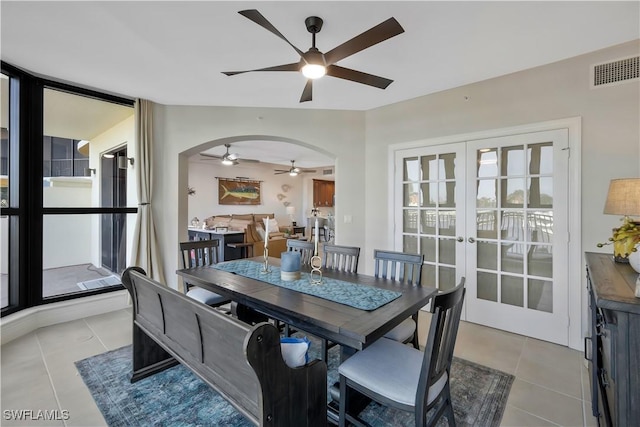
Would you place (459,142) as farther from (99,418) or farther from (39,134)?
(39,134)

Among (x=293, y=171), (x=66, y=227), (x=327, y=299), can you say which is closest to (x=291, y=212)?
(x=293, y=171)

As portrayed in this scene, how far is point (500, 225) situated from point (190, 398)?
333cm

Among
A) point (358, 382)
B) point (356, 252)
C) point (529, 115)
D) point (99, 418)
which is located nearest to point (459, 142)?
point (529, 115)

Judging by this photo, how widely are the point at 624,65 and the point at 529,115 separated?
2.38 ft

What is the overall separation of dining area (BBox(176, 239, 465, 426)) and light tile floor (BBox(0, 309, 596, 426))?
2.51 ft

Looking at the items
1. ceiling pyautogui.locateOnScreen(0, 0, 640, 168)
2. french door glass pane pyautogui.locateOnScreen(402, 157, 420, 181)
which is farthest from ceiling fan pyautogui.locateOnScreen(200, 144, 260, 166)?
french door glass pane pyautogui.locateOnScreen(402, 157, 420, 181)

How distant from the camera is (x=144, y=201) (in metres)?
3.81

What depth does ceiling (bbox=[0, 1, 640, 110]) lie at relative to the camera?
201cm

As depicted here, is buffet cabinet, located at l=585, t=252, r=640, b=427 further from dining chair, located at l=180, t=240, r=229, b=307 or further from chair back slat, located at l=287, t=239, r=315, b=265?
dining chair, located at l=180, t=240, r=229, b=307

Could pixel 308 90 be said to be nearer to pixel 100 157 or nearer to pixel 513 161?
pixel 513 161

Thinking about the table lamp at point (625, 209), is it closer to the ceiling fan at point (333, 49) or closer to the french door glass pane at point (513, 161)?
the french door glass pane at point (513, 161)

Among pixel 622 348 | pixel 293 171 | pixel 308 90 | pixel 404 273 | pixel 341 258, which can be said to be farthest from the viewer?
pixel 293 171

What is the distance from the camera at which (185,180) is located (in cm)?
416

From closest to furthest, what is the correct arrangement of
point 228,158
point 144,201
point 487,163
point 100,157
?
point 487,163 → point 144,201 → point 100,157 → point 228,158
